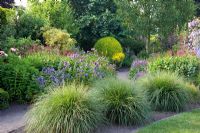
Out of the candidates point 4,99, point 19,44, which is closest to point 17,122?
point 4,99

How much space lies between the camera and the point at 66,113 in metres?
5.80

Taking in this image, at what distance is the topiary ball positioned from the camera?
1711 centimetres

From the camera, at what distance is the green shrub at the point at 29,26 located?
15547 mm

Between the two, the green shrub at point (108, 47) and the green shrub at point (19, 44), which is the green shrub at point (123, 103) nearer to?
the green shrub at point (19, 44)

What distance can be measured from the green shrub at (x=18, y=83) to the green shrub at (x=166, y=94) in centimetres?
237

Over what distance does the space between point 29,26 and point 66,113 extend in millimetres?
10524

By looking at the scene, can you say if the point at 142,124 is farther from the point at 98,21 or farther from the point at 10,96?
the point at 98,21

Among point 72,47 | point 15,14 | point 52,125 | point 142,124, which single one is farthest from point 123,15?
point 52,125

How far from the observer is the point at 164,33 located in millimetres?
17188

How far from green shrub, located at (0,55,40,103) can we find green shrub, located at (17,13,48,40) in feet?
25.0

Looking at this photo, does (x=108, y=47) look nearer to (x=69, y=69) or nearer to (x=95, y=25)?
(x=95, y=25)

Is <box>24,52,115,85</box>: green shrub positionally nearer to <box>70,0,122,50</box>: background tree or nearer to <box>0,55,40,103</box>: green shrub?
<box>0,55,40,103</box>: green shrub

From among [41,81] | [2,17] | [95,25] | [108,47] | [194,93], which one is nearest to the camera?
[41,81]

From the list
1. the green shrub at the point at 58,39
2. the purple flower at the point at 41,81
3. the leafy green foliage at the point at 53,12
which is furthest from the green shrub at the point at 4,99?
the leafy green foliage at the point at 53,12
